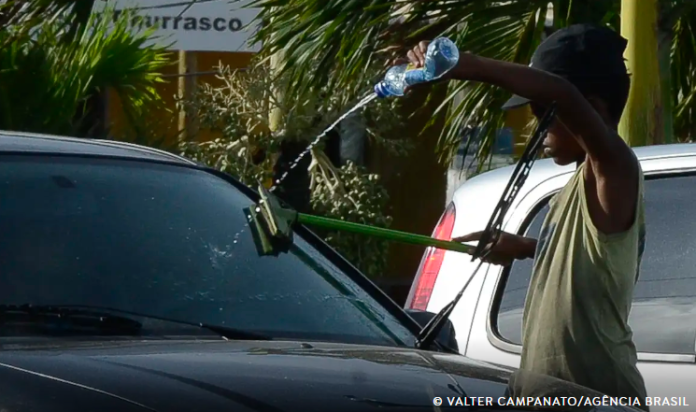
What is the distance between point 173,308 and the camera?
3051mm

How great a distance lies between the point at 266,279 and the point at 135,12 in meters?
6.27

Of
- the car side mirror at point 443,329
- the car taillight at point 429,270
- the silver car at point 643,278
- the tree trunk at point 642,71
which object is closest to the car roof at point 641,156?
the silver car at point 643,278

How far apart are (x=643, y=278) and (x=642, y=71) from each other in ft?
6.14

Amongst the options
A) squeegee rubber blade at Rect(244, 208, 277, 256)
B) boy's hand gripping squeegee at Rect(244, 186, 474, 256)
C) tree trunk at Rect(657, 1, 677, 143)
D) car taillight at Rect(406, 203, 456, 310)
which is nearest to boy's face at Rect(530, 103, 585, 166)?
boy's hand gripping squeegee at Rect(244, 186, 474, 256)

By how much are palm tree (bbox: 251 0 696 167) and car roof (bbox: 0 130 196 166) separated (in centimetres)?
238

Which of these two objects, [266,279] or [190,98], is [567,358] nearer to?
[266,279]

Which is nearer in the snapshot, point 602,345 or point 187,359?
point 187,359

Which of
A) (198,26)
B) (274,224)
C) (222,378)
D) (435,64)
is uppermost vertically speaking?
(198,26)

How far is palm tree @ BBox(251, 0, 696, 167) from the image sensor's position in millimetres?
5996

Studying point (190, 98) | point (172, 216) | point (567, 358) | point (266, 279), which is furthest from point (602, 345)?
point (190, 98)

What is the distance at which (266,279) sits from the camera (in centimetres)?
329

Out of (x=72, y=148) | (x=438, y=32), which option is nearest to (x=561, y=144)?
(x=72, y=148)

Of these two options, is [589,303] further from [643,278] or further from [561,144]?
[643,278]

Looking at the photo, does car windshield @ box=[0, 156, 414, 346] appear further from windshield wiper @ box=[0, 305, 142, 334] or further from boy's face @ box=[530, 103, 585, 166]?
boy's face @ box=[530, 103, 585, 166]
